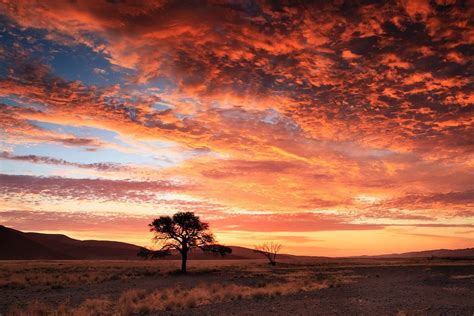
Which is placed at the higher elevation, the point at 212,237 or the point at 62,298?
the point at 212,237

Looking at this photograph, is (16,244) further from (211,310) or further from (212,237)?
(211,310)

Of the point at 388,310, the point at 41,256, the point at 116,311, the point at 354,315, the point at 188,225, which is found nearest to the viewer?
the point at 354,315

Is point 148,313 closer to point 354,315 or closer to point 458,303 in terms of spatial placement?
point 354,315

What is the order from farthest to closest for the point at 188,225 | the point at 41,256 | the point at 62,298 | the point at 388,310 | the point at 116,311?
the point at 41,256 → the point at 188,225 → the point at 62,298 → the point at 116,311 → the point at 388,310

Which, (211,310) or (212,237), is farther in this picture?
(212,237)

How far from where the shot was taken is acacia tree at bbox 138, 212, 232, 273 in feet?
187

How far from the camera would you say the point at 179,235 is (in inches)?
2256

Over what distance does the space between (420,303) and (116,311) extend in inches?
608

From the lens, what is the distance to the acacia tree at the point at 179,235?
56938mm

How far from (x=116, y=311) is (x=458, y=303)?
17.3m

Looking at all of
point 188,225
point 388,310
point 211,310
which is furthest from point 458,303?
point 188,225

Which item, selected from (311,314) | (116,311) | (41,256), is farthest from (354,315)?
(41,256)

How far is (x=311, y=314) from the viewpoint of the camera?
59.1 feet

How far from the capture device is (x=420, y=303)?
68.7ft
